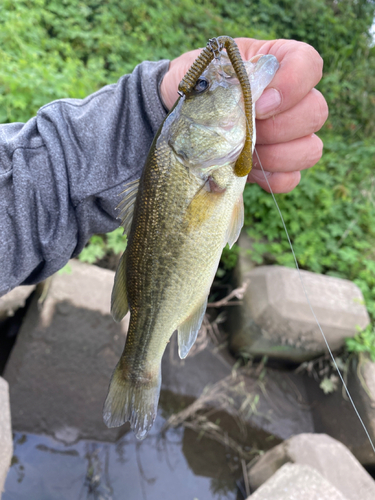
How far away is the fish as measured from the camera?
1384mm

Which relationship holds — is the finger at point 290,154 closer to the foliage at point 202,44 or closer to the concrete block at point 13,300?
the foliage at point 202,44

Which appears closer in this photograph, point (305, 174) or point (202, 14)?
point (305, 174)

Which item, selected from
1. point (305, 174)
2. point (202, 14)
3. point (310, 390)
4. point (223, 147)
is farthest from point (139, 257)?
point (202, 14)

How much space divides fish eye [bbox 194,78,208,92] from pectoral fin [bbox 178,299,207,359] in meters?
1.01

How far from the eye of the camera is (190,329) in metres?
1.66

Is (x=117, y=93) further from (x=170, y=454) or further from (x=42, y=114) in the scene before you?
(x=170, y=454)

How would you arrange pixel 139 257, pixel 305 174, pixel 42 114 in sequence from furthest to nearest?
pixel 305 174 → pixel 42 114 → pixel 139 257

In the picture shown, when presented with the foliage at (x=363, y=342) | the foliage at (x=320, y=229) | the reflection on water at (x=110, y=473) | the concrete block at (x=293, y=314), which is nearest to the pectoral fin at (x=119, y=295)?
the reflection on water at (x=110, y=473)

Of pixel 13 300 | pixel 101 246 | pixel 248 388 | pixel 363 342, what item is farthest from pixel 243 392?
pixel 13 300

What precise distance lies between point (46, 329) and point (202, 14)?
6816 millimetres

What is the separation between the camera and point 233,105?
1.38 meters

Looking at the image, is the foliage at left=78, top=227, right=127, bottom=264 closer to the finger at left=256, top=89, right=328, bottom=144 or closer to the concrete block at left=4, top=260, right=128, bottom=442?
the concrete block at left=4, top=260, right=128, bottom=442

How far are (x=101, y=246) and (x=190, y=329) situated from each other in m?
2.15

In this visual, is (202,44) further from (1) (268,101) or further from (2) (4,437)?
(2) (4,437)
